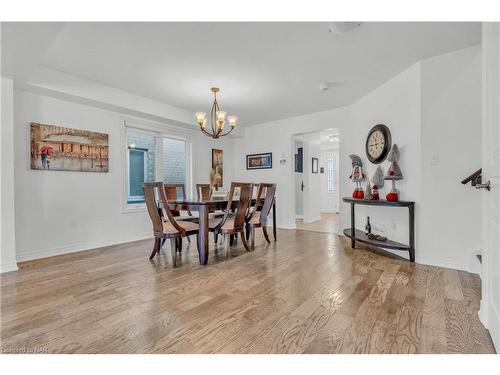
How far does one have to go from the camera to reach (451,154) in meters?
2.67

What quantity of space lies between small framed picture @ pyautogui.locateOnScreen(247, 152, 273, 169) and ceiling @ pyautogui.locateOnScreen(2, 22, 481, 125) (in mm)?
1989

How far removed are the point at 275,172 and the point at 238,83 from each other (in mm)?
Result: 2518

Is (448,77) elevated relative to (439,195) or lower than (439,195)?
elevated

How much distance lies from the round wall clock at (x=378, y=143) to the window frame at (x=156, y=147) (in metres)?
3.34

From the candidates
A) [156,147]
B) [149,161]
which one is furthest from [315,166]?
[149,161]

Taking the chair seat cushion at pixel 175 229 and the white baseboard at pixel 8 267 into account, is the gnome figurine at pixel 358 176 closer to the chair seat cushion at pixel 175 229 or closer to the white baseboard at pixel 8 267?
the chair seat cushion at pixel 175 229

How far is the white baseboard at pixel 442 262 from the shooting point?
258 centimetres

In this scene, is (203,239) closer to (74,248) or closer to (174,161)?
(74,248)

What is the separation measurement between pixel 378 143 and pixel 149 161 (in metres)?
3.78

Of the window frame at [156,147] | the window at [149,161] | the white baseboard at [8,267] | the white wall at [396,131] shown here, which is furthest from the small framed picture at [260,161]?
the white baseboard at [8,267]

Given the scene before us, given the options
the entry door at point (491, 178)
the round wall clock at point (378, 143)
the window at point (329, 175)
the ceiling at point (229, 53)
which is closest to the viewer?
the entry door at point (491, 178)
